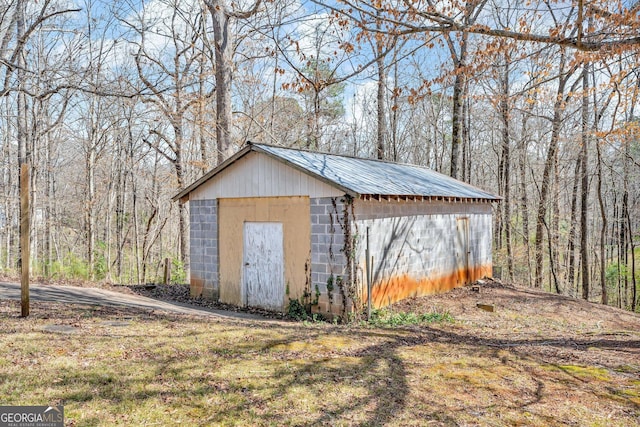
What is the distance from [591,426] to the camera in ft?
12.2

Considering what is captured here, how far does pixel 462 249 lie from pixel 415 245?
2.56 m

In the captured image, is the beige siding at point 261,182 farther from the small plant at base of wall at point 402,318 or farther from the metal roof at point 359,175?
the small plant at base of wall at point 402,318

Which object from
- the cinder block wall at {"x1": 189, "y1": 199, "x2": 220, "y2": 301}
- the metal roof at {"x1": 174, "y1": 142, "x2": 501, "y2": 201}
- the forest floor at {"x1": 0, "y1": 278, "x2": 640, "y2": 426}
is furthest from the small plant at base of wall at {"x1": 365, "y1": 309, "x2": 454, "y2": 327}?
the cinder block wall at {"x1": 189, "y1": 199, "x2": 220, "y2": 301}

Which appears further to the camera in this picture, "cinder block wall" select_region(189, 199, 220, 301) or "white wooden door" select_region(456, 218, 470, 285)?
"white wooden door" select_region(456, 218, 470, 285)

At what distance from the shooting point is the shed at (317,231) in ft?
27.3

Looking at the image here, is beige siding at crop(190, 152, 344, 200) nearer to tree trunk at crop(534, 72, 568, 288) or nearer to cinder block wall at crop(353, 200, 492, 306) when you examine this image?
cinder block wall at crop(353, 200, 492, 306)

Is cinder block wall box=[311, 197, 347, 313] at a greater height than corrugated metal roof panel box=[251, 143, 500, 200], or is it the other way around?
corrugated metal roof panel box=[251, 143, 500, 200]

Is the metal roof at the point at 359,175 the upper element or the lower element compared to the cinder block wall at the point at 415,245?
upper

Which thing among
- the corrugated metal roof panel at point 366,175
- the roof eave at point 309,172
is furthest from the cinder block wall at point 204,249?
the corrugated metal roof panel at point 366,175

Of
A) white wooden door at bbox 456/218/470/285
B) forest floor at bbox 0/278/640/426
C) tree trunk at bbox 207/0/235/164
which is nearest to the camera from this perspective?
forest floor at bbox 0/278/640/426

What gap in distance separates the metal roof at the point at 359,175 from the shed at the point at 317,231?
0.12 feet

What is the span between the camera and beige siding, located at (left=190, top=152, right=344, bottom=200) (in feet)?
28.2

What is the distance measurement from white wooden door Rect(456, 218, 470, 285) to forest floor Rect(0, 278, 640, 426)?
13.7ft

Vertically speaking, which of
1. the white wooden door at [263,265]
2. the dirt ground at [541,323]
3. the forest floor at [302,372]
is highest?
the white wooden door at [263,265]
